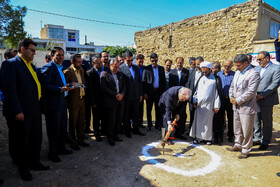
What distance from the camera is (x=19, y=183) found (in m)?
2.77

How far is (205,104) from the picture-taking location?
4473 millimetres

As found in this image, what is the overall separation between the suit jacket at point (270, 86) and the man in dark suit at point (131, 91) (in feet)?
9.81

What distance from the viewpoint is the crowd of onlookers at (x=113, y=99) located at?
9.45ft

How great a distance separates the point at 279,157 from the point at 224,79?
2.13 meters

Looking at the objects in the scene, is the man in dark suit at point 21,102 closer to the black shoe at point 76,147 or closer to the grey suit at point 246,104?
the black shoe at point 76,147

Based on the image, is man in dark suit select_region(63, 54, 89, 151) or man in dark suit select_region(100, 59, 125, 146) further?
man in dark suit select_region(100, 59, 125, 146)

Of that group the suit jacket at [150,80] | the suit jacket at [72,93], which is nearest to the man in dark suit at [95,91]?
the suit jacket at [72,93]

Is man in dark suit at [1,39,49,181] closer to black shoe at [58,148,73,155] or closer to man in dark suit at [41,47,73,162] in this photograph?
man in dark suit at [41,47,73,162]

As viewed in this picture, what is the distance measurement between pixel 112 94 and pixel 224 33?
22.9ft

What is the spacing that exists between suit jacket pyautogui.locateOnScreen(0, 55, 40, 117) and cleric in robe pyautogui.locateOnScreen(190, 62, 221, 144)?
352cm

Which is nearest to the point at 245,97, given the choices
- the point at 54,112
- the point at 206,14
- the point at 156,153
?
the point at 156,153

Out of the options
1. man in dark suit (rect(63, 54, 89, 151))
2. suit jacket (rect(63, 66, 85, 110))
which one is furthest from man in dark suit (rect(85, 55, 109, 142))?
suit jacket (rect(63, 66, 85, 110))

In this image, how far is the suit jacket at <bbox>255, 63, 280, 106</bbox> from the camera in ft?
13.7

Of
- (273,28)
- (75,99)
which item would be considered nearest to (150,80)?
(75,99)
